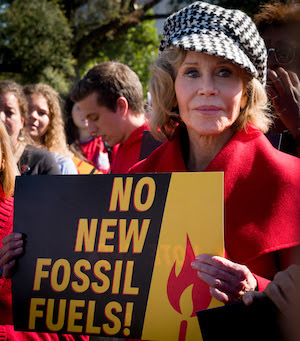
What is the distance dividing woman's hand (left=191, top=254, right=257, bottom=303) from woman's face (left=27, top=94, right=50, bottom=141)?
11.6 feet

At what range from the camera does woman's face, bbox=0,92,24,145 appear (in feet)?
13.4

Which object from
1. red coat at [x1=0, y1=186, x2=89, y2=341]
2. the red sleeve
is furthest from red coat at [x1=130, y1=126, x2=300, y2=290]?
red coat at [x1=0, y1=186, x2=89, y2=341]

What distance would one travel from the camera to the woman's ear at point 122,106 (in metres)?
3.68

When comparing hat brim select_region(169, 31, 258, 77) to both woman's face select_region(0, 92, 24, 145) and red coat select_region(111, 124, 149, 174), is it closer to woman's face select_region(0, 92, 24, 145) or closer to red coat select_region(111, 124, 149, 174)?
red coat select_region(111, 124, 149, 174)

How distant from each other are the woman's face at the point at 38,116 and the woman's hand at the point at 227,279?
11.6ft

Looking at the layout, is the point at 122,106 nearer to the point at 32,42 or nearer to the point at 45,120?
the point at 45,120

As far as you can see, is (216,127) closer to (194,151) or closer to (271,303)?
(194,151)

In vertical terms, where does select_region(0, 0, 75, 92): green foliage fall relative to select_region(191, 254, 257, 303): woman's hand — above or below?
above

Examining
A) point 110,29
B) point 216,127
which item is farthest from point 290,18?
point 110,29

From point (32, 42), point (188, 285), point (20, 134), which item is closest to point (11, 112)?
point (20, 134)

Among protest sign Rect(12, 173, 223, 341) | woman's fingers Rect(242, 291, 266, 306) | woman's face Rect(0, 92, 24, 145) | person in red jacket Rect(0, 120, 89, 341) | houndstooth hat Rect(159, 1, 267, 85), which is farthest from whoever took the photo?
woman's face Rect(0, 92, 24, 145)

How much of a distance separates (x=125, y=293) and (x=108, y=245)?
0.56 feet

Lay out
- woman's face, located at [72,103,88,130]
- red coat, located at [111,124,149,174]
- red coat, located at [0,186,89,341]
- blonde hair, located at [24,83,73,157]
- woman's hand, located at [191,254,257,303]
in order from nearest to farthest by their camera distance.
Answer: woman's hand, located at [191,254,257,303]
red coat, located at [0,186,89,341]
red coat, located at [111,124,149,174]
blonde hair, located at [24,83,73,157]
woman's face, located at [72,103,88,130]

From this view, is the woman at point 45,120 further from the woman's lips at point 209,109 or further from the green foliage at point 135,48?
the green foliage at point 135,48
